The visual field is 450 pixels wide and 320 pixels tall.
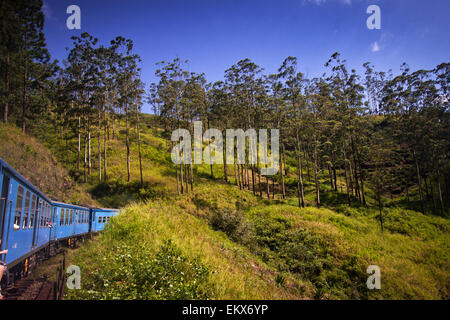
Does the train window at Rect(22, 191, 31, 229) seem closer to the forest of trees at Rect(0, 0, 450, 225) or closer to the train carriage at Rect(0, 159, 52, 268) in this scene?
the train carriage at Rect(0, 159, 52, 268)

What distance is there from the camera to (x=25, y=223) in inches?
320

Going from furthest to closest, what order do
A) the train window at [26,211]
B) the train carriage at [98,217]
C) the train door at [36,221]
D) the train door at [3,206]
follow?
the train carriage at [98,217], the train door at [36,221], the train window at [26,211], the train door at [3,206]

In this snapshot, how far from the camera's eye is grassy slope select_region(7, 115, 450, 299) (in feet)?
21.4

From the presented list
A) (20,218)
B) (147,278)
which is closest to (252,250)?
(147,278)

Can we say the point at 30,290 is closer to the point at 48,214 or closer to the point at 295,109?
the point at 48,214

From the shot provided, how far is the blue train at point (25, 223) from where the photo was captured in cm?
646

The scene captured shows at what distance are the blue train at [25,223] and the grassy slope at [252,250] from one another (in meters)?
1.83

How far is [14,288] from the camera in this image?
25.0ft

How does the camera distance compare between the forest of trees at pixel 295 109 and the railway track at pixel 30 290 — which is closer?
the railway track at pixel 30 290

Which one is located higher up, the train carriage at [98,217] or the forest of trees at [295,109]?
the forest of trees at [295,109]

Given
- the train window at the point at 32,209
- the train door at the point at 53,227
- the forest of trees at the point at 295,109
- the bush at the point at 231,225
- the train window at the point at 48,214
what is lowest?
the bush at the point at 231,225

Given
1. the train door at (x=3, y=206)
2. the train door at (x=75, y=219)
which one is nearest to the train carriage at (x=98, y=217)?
the train door at (x=75, y=219)

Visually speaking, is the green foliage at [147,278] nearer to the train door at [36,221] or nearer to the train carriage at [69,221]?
the train door at [36,221]

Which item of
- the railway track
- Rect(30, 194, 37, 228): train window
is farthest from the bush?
Rect(30, 194, 37, 228): train window
